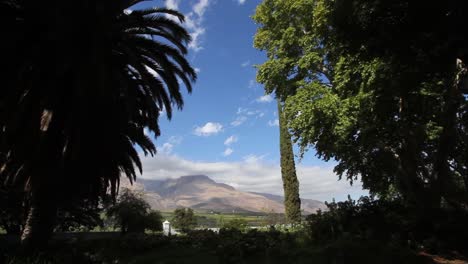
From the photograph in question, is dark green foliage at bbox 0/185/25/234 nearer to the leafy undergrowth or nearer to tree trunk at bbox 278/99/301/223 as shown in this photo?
the leafy undergrowth

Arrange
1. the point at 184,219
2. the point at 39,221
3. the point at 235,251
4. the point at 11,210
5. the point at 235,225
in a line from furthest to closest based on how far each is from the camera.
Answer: the point at 184,219 → the point at 235,225 → the point at 11,210 → the point at 39,221 → the point at 235,251

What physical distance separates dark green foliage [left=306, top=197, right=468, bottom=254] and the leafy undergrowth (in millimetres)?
686

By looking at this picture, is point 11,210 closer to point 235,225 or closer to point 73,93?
point 235,225

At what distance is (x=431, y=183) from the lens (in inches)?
506

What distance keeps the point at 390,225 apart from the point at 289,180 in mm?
18289

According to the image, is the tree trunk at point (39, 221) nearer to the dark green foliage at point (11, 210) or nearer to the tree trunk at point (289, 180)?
the dark green foliage at point (11, 210)

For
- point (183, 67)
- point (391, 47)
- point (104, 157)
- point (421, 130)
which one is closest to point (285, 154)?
point (421, 130)

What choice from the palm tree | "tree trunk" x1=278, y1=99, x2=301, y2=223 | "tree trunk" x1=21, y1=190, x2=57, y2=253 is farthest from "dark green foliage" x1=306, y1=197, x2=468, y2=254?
"tree trunk" x1=278, y1=99, x2=301, y2=223

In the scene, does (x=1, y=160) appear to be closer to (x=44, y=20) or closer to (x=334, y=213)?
(x=44, y=20)

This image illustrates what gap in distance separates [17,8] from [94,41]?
307 cm

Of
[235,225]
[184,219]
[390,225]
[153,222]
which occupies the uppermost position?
[184,219]

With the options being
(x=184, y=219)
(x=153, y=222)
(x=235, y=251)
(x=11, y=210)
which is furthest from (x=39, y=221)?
(x=184, y=219)

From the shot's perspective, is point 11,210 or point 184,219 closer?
point 11,210

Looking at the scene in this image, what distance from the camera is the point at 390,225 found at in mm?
11773
